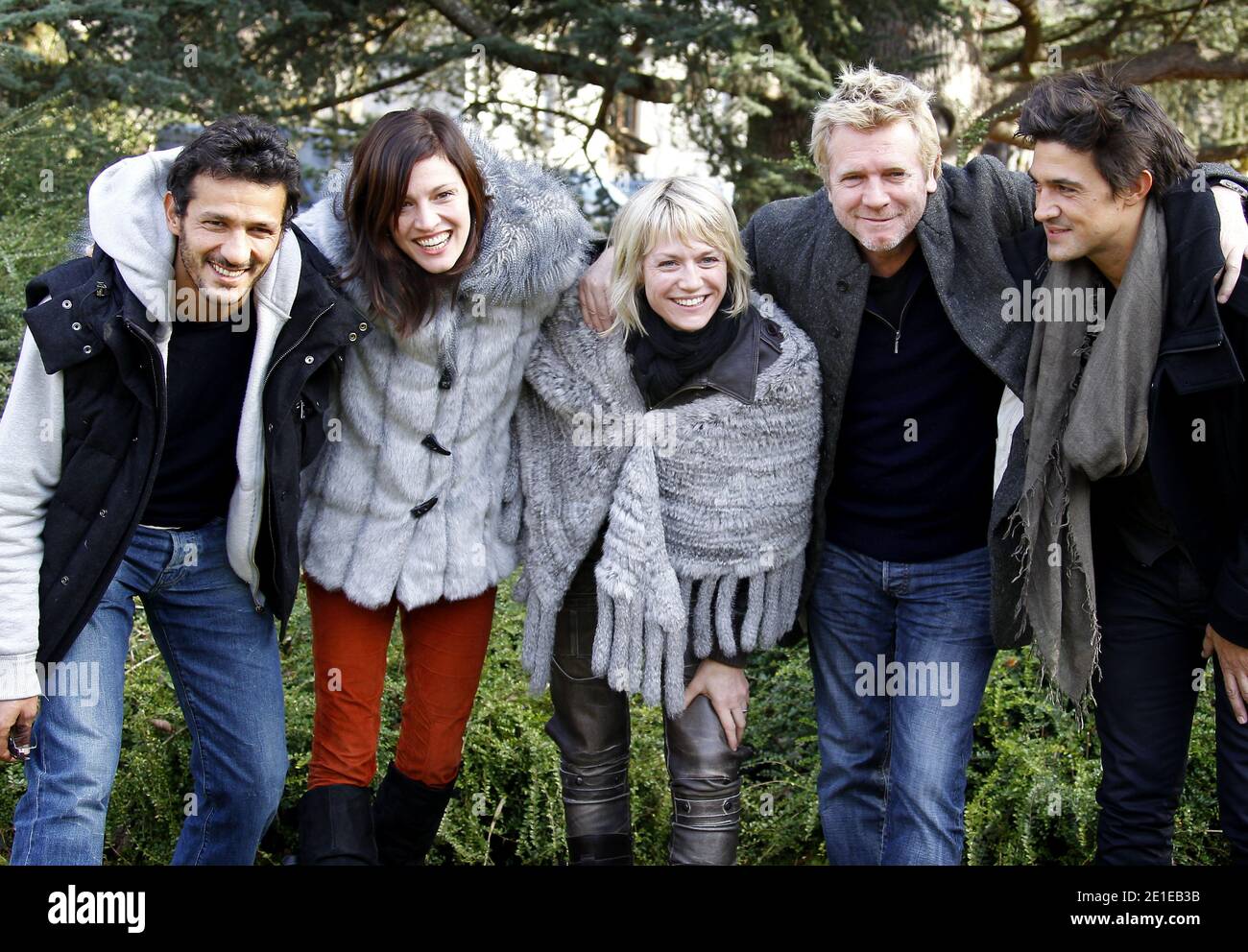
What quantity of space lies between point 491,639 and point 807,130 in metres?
4.02

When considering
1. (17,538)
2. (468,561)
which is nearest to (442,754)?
(468,561)

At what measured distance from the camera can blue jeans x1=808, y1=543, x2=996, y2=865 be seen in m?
3.31

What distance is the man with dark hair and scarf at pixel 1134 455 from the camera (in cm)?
284

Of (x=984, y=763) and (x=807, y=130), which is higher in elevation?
(x=807, y=130)

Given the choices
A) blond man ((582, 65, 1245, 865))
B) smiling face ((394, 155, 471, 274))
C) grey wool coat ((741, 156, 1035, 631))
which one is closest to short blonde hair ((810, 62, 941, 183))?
blond man ((582, 65, 1245, 865))

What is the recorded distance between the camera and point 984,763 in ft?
14.3

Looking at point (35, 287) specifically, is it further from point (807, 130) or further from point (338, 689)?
point (807, 130)

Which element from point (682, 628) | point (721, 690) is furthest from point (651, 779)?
point (682, 628)

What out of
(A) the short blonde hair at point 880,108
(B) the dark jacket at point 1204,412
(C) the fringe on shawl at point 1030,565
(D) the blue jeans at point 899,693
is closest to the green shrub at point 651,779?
(D) the blue jeans at point 899,693

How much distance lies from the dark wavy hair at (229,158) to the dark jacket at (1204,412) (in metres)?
2.05

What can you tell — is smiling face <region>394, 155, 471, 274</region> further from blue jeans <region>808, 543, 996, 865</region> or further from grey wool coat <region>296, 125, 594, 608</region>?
blue jeans <region>808, 543, 996, 865</region>

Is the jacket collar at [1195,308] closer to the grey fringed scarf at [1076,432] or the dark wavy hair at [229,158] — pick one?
the grey fringed scarf at [1076,432]

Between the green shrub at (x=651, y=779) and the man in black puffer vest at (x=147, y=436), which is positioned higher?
the man in black puffer vest at (x=147, y=436)

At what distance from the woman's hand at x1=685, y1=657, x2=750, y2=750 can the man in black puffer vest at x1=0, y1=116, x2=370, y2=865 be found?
1.10 metres
